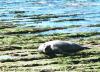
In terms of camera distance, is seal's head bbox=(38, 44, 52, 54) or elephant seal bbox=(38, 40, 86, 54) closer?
seal's head bbox=(38, 44, 52, 54)

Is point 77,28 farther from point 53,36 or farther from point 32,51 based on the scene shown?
point 32,51

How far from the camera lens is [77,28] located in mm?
22203

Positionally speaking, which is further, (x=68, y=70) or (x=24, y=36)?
(x=24, y=36)

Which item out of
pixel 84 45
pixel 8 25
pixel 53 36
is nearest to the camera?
pixel 84 45

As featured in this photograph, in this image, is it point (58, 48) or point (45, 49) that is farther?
point (58, 48)

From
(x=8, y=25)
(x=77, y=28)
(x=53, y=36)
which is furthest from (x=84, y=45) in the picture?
(x=8, y=25)

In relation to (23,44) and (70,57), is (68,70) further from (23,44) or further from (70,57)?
(23,44)

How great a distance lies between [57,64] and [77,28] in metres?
9.62

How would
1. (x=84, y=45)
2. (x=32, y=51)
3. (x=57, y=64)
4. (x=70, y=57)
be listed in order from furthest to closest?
(x=84, y=45)
(x=32, y=51)
(x=70, y=57)
(x=57, y=64)

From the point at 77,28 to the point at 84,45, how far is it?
6.27m

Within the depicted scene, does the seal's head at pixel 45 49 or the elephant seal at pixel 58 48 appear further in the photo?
the elephant seal at pixel 58 48

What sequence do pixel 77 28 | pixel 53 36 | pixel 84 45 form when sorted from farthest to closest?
pixel 77 28, pixel 53 36, pixel 84 45

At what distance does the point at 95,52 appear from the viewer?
1437 cm

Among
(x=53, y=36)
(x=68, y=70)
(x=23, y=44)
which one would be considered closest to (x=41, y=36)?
(x=53, y=36)
